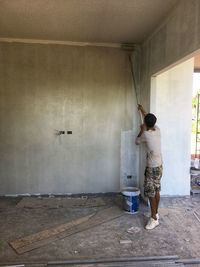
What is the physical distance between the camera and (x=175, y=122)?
15.4ft

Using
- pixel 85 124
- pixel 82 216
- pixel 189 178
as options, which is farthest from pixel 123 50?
pixel 82 216

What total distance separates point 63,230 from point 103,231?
540mm

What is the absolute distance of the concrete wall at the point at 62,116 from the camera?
4.80m

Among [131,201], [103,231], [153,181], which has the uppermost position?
[153,181]

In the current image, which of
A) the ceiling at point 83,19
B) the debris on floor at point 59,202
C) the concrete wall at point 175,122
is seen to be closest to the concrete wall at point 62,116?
the debris on floor at point 59,202

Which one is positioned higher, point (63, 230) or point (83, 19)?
point (83, 19)

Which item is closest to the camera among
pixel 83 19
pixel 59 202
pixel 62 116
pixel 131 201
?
pixel 83 19

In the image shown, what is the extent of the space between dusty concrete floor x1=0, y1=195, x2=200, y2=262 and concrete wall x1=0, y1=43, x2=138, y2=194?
1.57ft

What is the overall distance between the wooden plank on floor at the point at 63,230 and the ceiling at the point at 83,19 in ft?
9.57

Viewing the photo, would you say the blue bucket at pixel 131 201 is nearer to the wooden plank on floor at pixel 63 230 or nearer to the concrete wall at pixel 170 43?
the wooden plank on floor at pixel 63 230

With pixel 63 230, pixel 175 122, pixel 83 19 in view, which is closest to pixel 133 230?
pixel 63 230

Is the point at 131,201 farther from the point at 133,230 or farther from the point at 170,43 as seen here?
the point at 170,43

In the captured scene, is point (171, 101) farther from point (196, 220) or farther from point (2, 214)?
point (2, 214)

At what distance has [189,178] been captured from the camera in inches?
190
